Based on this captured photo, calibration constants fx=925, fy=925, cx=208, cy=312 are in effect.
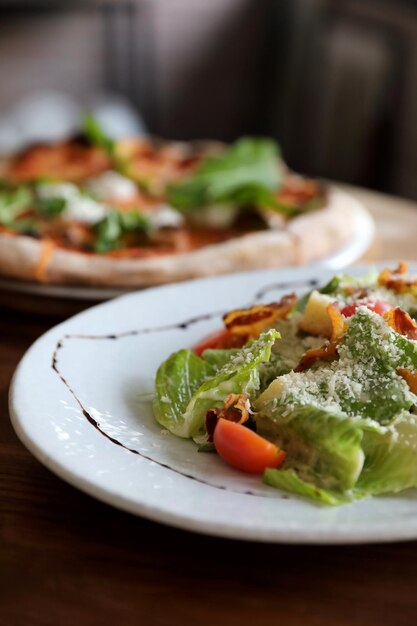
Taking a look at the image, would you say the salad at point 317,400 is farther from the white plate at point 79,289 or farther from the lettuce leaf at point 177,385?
the white plate at point 79,289

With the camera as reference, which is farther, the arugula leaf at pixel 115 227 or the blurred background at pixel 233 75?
the blurred background at pixel 233 75

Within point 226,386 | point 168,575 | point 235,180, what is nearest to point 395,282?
point 226,386

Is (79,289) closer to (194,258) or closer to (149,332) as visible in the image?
(194,258)

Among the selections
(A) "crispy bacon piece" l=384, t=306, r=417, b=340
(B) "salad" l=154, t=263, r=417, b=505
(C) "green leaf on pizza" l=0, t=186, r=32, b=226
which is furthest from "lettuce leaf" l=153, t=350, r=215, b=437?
(C) "green leaf on pizza" l=0, t=186, r=32, b=226

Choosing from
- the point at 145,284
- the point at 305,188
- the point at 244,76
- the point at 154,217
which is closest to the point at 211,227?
the point at 154,217

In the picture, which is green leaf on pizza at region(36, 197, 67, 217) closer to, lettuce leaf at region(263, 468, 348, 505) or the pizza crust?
the pizza crust

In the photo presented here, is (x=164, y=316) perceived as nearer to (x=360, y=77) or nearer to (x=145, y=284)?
(x=145, y=284)

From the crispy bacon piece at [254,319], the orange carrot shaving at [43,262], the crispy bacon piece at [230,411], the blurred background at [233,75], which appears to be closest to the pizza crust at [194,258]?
the orange carrot shaving at [43,262]
